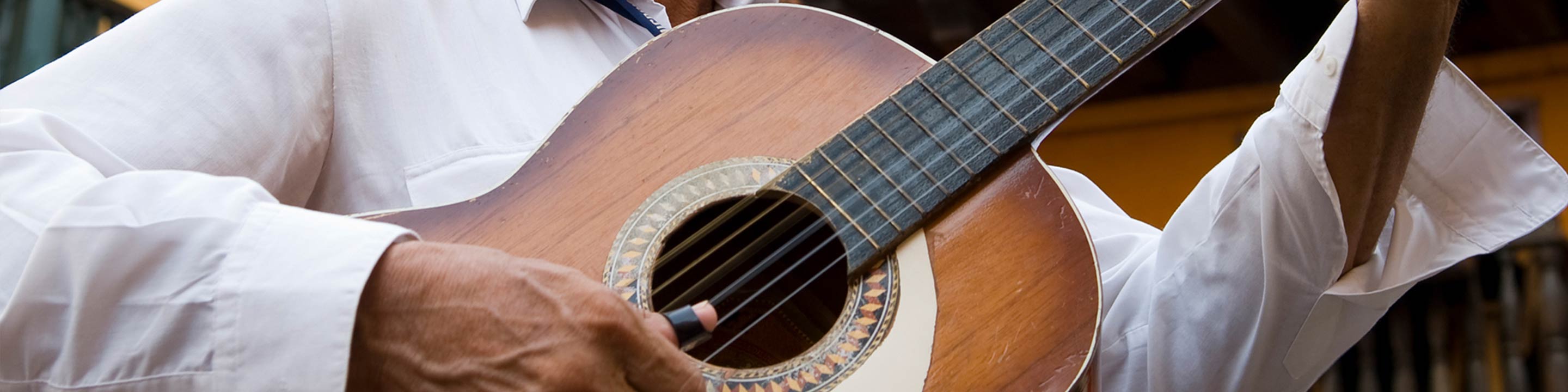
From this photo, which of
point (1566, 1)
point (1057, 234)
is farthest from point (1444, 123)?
point (1566, 1)

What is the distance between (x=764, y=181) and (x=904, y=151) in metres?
0.12

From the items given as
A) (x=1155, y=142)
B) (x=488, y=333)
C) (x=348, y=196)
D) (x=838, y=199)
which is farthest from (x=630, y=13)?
(x=1155, y=142)

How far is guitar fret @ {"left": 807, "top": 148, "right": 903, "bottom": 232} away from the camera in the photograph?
3.86ft

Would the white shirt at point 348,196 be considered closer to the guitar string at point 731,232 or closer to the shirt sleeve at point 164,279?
the shirt sleeve at point 164,279

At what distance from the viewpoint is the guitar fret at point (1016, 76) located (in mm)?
1245

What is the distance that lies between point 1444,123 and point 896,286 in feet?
1.73

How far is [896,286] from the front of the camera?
1.14 m

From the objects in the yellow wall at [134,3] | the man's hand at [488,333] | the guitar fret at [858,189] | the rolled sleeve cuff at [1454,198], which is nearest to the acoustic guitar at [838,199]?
the guitar fret at [858,189]

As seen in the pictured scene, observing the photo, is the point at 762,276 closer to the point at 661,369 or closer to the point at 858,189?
the point at 858,189

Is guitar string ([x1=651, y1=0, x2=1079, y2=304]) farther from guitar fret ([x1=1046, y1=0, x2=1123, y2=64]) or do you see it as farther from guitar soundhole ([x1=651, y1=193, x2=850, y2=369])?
guitar fret ([x1=1046, y1=0, x2=1123, y2=64])

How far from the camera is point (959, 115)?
125 centimetres

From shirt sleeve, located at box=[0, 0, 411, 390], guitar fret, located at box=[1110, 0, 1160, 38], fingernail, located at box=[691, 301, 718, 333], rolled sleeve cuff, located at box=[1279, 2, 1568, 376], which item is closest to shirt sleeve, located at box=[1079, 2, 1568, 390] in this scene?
rolled sleeve cuff, located at box=[1279, 2, 1568, 376]

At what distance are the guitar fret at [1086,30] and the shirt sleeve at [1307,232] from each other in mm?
140

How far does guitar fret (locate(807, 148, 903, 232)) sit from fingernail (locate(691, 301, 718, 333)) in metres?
0.20
